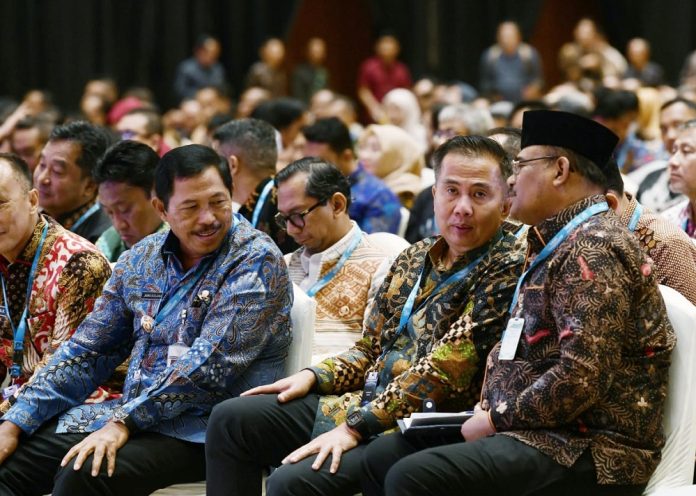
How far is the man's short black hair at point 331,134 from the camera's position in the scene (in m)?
6.14

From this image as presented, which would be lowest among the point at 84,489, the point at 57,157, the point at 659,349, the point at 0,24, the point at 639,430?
the point at 84,489

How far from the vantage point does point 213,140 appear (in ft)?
18.7

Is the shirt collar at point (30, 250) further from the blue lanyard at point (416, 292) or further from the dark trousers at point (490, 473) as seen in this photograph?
the dark trousers at point (490, 473)

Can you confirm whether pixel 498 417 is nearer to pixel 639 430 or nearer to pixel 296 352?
pixel 639 430

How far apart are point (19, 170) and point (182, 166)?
69 centimetres

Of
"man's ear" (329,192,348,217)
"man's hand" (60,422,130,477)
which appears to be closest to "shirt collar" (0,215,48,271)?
"man's hand" (60,422,130,477)

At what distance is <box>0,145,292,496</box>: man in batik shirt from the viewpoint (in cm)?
328

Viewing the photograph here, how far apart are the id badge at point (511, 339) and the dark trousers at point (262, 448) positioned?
1.70 feet

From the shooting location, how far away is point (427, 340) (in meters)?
3.20

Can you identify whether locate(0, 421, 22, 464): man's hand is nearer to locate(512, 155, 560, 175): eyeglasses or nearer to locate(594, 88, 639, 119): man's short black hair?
locate(512, 155, 560, 175): eyeglasses

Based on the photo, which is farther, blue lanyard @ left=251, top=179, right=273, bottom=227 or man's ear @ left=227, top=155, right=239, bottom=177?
man's ear @ left=227, top=155, right=239, bottom=177

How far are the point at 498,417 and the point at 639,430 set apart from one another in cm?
35

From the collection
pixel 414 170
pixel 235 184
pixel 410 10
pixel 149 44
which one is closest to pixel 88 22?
pixel 149 44

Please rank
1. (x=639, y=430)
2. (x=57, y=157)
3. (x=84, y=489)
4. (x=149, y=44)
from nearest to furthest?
(x=639, y=430) < (x=84, y=489) < (x=57, y=157) < (x=149, y=44)
